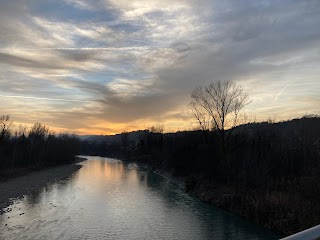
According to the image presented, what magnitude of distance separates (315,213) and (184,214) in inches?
343

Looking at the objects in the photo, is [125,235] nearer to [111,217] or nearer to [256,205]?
[111,217]

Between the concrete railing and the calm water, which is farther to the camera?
the calm water

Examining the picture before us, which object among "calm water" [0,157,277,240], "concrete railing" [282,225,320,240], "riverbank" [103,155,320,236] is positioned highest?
"concrete railing" [282,225,320,240]

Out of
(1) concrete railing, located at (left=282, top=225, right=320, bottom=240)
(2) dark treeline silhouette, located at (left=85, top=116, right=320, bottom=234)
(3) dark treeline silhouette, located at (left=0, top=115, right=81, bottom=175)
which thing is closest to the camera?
(1) concrete railing, located at (left=282, top=225, right=320, bottom=240)

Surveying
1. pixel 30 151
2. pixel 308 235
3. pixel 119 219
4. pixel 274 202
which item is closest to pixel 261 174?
pixel 274 202

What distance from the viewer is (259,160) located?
28953 mm

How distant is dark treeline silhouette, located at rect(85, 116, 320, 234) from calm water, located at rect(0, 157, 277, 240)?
135 cm

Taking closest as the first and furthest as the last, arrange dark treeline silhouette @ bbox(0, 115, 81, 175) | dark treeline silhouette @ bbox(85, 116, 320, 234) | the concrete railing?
1. the concrete railing
2. dark treeline silhouette @ bbox(85, 116, 320, 234)
3. dark treeline silhouette @ bbox(0, 115, 81, 175)

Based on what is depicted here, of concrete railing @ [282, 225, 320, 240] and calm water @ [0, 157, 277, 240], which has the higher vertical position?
concrete railing @ [282, 225, 320, 240]

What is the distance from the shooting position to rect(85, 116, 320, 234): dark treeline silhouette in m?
17.9

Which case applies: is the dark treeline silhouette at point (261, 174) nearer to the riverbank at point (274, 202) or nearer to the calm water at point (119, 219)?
Answer: the riverbank at point (274, 202)

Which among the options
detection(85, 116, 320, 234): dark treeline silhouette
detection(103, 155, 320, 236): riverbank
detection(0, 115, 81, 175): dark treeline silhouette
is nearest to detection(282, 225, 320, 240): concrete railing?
detection(85, 116, 320, 234): dark treeline silhouette

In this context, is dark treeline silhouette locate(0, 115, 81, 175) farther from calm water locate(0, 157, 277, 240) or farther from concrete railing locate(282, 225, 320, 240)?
concrete railing locate(282, 225, 320, 240)

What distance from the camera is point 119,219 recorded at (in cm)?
2012
